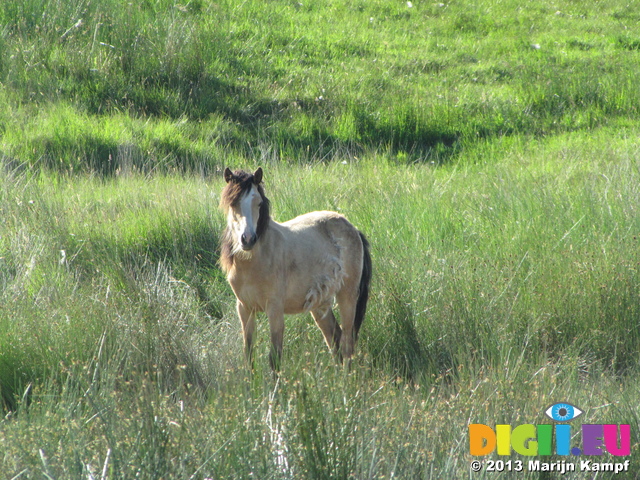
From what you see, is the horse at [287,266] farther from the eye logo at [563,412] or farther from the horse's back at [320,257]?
the eye logo at [563,412]

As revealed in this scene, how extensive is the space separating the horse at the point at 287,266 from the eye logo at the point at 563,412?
1.26 metres

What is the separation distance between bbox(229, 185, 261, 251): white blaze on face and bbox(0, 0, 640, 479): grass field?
0.76m

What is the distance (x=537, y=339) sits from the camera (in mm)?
4867

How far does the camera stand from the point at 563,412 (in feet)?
12.0

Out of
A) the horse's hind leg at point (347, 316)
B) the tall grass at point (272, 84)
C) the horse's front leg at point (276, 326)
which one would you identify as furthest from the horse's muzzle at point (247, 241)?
the tall grass at point (272, 84)

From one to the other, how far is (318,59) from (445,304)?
30.0 feet

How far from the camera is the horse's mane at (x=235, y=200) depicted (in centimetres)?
378

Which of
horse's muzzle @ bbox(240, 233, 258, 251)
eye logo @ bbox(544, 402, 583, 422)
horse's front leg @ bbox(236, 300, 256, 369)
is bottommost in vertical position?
eye logo @ bbox(544, 402, 583, 422)

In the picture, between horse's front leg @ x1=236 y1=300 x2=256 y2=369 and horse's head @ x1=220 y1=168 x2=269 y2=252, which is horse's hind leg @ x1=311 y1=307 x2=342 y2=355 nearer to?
horse's front leg @ x1=236 y1=300 x2=256 y2=369

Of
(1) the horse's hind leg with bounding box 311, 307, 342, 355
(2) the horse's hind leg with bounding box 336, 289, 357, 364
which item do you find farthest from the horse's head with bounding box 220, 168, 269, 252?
(1) the horse's hind leg with bounding box 311, 307, 342, 355

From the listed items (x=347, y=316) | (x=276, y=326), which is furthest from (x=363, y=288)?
(x=276, y=326)

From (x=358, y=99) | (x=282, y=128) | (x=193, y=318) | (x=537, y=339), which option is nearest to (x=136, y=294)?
(x=193, y=318)

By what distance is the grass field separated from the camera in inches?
127

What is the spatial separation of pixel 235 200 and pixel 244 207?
85 mm
